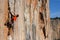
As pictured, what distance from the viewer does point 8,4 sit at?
156 inches

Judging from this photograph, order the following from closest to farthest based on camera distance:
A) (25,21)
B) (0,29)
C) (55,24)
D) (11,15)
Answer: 1. (0,29)
2. (11,15)
3. (25,21)
4. (55,24)

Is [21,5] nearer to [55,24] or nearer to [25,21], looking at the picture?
[25,21]

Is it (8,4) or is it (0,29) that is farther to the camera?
(8,4)

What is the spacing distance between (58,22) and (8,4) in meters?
19.5

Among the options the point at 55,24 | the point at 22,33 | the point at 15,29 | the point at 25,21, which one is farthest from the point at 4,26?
the point at 55,24

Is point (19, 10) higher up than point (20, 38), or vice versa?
point (19, 10)

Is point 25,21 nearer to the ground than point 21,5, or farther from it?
nearer to the ground

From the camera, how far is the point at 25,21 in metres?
4.63

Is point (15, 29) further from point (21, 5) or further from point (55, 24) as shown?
point (55, 24)

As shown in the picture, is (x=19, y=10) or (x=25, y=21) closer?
(x=19, y=10)

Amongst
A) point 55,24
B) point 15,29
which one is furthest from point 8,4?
point 55,24

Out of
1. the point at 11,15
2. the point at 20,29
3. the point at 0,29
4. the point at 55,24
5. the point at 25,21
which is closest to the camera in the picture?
the point at 0,29

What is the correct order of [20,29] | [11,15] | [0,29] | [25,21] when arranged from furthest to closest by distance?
[25,21], [20,29], [11,15], [0,29]

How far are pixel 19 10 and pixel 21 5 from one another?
154 millimetres
